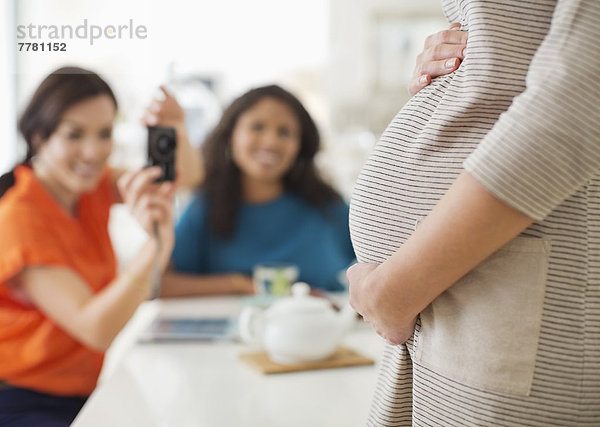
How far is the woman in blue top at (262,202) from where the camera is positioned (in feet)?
6.13

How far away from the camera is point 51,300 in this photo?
1.14m

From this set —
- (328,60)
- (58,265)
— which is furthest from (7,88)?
(328,60)

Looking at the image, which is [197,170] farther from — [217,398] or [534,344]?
[534,344]

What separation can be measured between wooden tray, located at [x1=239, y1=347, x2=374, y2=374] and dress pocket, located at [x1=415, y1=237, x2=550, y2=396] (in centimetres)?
50

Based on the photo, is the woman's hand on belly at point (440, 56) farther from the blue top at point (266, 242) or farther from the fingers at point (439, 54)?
the blue top at point (266, 242)

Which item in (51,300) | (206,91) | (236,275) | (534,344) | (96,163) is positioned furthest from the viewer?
(206,91)

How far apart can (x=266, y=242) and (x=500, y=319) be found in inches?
55.4

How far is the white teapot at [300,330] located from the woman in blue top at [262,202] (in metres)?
0.75

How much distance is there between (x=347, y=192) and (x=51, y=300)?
10.7 ft

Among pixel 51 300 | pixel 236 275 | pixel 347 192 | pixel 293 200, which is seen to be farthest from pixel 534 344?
pixel 347 192

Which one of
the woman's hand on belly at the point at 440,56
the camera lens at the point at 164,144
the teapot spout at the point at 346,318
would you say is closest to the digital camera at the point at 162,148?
the camera lens at the point at 164,144

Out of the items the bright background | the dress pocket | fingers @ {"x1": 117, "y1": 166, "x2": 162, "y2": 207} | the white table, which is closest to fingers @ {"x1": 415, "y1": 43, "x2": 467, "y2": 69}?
the dress pocket

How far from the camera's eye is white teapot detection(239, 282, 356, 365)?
40.0 inches

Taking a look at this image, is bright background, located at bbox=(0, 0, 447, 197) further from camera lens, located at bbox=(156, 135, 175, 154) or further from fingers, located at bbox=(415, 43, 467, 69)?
fingers, located at bbox=(415, 43, 467, 69)
